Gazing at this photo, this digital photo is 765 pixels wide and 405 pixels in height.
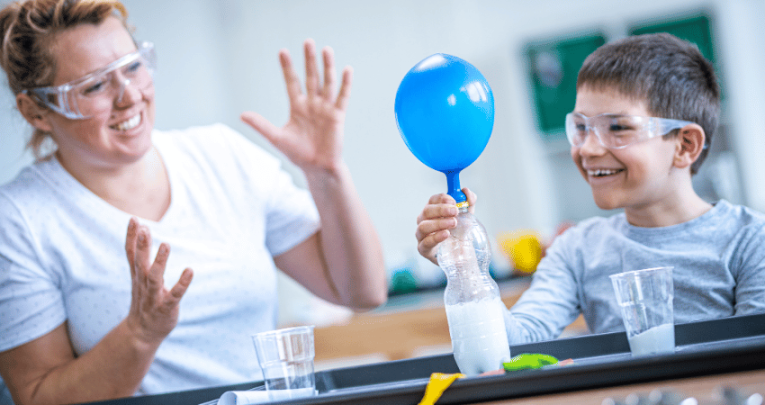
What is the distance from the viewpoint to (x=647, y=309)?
777mm

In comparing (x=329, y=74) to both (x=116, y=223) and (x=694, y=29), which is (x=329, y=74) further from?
(x=694, y=29)

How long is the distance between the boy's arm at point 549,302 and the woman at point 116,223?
16.5 inches

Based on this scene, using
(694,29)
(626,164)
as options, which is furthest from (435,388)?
(694,29)

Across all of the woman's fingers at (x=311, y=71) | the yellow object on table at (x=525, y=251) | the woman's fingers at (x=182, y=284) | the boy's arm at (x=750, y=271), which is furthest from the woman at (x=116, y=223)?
the yellow object on table at (x=525, y=251)

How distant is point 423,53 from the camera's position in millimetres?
4164

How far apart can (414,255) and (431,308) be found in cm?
87

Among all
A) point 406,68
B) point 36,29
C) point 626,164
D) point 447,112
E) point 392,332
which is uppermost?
point 406,68

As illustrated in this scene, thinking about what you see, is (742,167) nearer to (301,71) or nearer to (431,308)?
(431,308)

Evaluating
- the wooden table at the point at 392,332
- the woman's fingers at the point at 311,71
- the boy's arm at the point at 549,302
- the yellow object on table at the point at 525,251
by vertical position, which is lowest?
the wooden table at the point at 392,332

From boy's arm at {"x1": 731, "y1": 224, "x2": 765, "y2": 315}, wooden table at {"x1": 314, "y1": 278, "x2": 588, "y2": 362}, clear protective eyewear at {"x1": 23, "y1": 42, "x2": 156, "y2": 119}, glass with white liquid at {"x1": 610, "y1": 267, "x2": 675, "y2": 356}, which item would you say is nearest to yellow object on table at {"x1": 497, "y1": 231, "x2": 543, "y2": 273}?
wooden table at {"x1": 314, "y1": 278, "x2": 588, "y2": 362}

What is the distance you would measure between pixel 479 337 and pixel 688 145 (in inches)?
28.1

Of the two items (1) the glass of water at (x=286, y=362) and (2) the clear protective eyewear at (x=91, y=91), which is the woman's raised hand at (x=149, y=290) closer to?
(1) the glass of water at (x=286, y=362)

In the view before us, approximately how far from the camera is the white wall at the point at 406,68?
12.5 feet

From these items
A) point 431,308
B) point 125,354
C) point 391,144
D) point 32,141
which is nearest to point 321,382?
point 125,354
